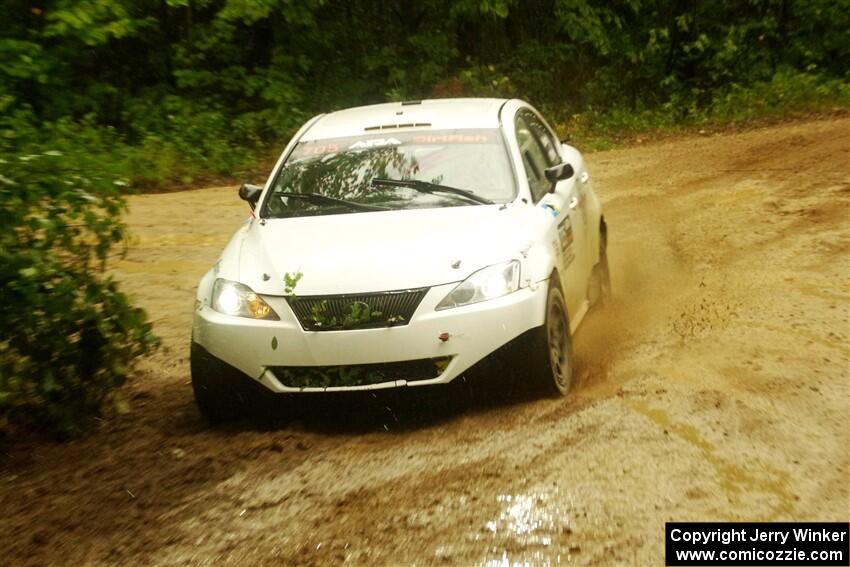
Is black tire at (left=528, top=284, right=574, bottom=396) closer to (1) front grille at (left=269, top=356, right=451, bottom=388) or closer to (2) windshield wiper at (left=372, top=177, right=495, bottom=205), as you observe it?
(1) front grille at (left=269, top=356, right=451, bottom=388)

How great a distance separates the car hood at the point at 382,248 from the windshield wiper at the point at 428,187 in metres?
0.13

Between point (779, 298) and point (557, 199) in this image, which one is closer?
point (557, 199)

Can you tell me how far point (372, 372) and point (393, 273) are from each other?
52 cm

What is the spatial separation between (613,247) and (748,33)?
11963mm

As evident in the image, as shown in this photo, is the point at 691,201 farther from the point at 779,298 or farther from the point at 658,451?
the point at 658,451

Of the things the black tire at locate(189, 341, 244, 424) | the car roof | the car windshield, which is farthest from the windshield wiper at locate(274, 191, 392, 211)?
the black tire at locate(189, 341, 244, 424)

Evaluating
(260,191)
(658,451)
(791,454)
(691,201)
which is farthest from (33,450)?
(691,201)

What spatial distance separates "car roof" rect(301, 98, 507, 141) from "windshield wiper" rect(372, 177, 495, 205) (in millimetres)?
564

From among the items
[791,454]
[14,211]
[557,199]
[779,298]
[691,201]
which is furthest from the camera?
[691,201]

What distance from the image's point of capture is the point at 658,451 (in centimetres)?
571

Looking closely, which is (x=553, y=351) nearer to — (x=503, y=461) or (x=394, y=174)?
(x=503, y=461)

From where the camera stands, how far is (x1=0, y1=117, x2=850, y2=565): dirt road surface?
4.88 meters

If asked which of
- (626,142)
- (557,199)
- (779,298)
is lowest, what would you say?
(626,142)

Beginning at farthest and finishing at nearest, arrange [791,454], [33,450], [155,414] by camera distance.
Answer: [155,414] → [33,450] → [791,454]
